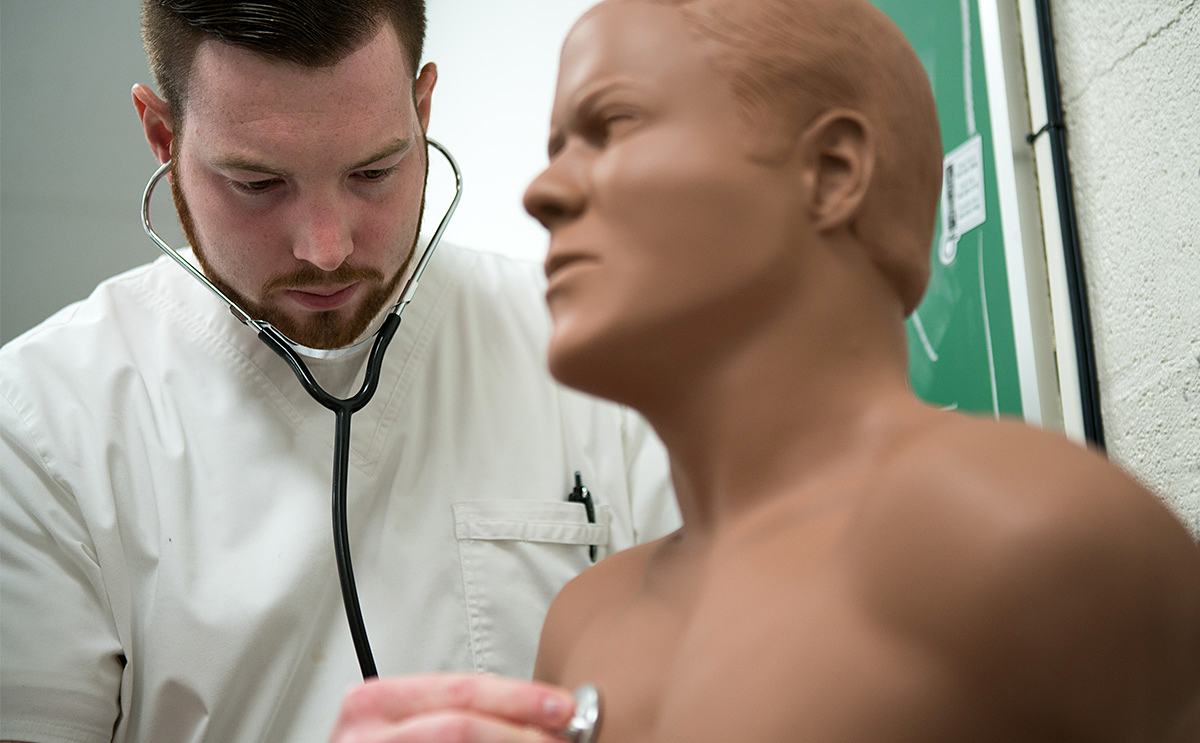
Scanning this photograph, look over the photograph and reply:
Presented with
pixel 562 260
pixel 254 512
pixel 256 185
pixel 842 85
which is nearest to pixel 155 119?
pixel 256 185

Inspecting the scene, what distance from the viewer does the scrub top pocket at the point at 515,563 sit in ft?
3.88

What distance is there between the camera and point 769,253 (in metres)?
0.65

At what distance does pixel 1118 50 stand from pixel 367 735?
978 millimetres

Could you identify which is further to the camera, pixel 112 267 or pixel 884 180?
pixel 112 267

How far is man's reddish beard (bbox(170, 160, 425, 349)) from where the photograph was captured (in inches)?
46.0

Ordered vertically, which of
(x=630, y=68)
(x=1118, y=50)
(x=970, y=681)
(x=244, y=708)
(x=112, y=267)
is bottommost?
(x=244, y=708)

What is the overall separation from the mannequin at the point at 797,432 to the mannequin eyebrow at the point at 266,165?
0.42m

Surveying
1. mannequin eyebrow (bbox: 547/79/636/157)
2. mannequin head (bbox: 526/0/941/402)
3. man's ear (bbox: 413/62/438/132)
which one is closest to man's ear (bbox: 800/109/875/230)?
mannequin head (bbox: 526/0/941/402)

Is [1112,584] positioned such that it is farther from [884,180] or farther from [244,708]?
[244,708]

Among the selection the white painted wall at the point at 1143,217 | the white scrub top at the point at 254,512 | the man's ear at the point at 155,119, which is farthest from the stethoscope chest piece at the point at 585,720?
the man's ear at the point at 155,119

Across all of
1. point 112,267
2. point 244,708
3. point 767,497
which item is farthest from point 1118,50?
point 112,267

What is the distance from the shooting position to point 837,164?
2.24 feet

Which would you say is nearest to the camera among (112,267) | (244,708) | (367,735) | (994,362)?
(367,735)

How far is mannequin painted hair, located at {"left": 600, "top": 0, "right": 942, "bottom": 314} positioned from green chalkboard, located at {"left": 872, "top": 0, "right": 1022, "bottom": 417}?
19.2 inches
